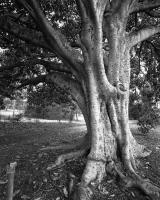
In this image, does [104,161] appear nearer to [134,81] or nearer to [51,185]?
[51,185]

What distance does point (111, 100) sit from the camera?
541 centimetres

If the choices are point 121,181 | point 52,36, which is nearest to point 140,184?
point 121,181

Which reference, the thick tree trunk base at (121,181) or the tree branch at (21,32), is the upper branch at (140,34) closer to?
the tree branch at (21,32)

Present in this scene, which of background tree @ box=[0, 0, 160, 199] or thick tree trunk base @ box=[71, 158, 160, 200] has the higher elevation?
background tree @ box=[0, 0, 160, 199]

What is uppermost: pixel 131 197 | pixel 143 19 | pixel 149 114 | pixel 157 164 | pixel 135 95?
pixel 143 19

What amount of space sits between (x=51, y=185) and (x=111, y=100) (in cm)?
248

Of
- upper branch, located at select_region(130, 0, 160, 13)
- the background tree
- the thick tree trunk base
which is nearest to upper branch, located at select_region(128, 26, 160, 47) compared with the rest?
the background tree

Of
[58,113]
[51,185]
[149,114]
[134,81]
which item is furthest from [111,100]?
[58,113]

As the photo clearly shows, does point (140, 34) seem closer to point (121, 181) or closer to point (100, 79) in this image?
point (100, 79)

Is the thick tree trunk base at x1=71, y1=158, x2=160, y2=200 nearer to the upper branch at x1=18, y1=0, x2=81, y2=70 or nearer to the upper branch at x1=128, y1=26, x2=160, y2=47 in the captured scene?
the upper branch at x1=18, y1=0, x2=81, y2=70

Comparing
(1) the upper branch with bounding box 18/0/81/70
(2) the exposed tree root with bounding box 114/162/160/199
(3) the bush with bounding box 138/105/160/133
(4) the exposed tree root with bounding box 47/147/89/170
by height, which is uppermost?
(1) the upper branch with bounding box 18/0/81/70

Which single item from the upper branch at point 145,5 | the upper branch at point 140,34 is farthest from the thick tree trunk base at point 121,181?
the upper branch at point 145,5

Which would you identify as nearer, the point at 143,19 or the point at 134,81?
the point at 143,19

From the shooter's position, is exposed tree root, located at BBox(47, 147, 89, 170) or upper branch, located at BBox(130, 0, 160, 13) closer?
exposed tree root, located at BBox(47, 147, 89, 170)
